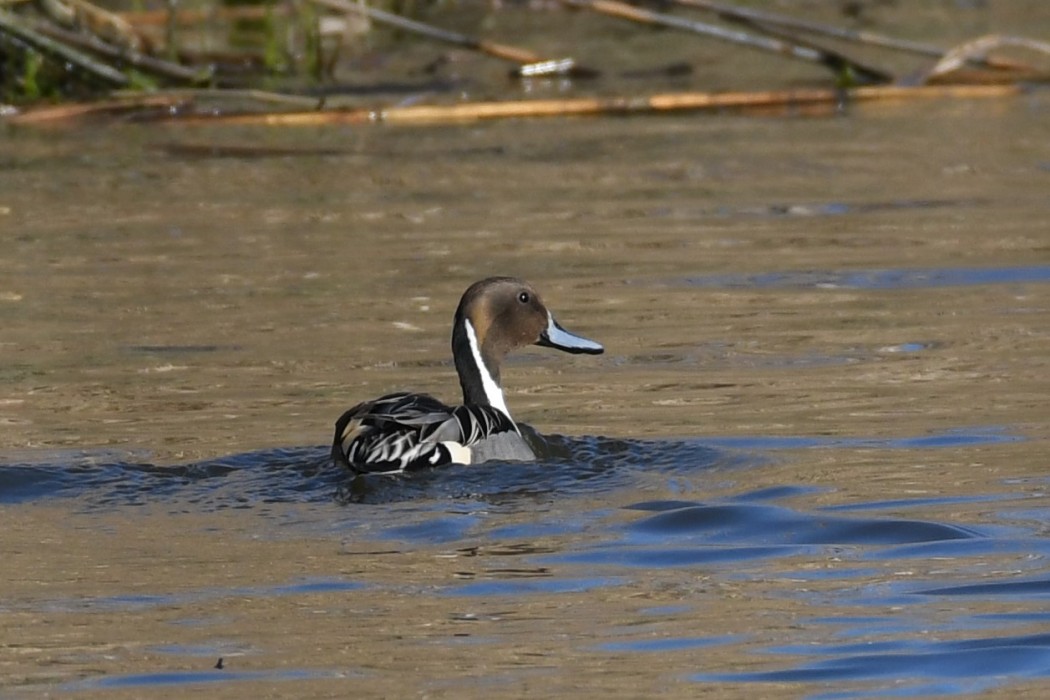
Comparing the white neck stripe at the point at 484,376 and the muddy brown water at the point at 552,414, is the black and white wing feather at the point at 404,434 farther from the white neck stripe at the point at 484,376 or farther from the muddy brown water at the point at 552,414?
the white neck stripe at the point at 484,376

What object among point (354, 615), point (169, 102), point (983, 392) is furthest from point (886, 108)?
point (354, 615)

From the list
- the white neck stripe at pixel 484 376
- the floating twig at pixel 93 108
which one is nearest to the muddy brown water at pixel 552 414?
the floating twig at pixel 93 108

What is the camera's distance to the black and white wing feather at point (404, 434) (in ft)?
21.5

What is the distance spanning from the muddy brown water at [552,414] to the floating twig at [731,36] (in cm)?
59

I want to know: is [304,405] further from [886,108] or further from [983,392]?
[886,108]

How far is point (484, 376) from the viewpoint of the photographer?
7523 millimetres

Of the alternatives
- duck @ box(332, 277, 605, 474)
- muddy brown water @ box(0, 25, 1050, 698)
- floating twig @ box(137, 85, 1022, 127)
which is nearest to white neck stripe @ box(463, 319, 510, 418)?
duck @ box(332, 277, 605, 474)

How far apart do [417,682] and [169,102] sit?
9.99 metres

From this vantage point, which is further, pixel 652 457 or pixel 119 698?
pixel 652 457

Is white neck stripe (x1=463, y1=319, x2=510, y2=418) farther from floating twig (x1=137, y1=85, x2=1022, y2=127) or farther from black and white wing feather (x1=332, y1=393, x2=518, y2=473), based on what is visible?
floating twig (x1=137, y1=85, x2=1022, y2=127)

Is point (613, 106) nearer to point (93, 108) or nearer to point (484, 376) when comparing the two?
point (93, 108)

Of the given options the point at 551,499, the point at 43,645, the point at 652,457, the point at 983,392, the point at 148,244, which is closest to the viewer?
A: the point at 43,645

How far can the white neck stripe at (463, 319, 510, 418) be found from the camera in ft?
24.6

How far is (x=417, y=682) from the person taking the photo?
461 centimetres
